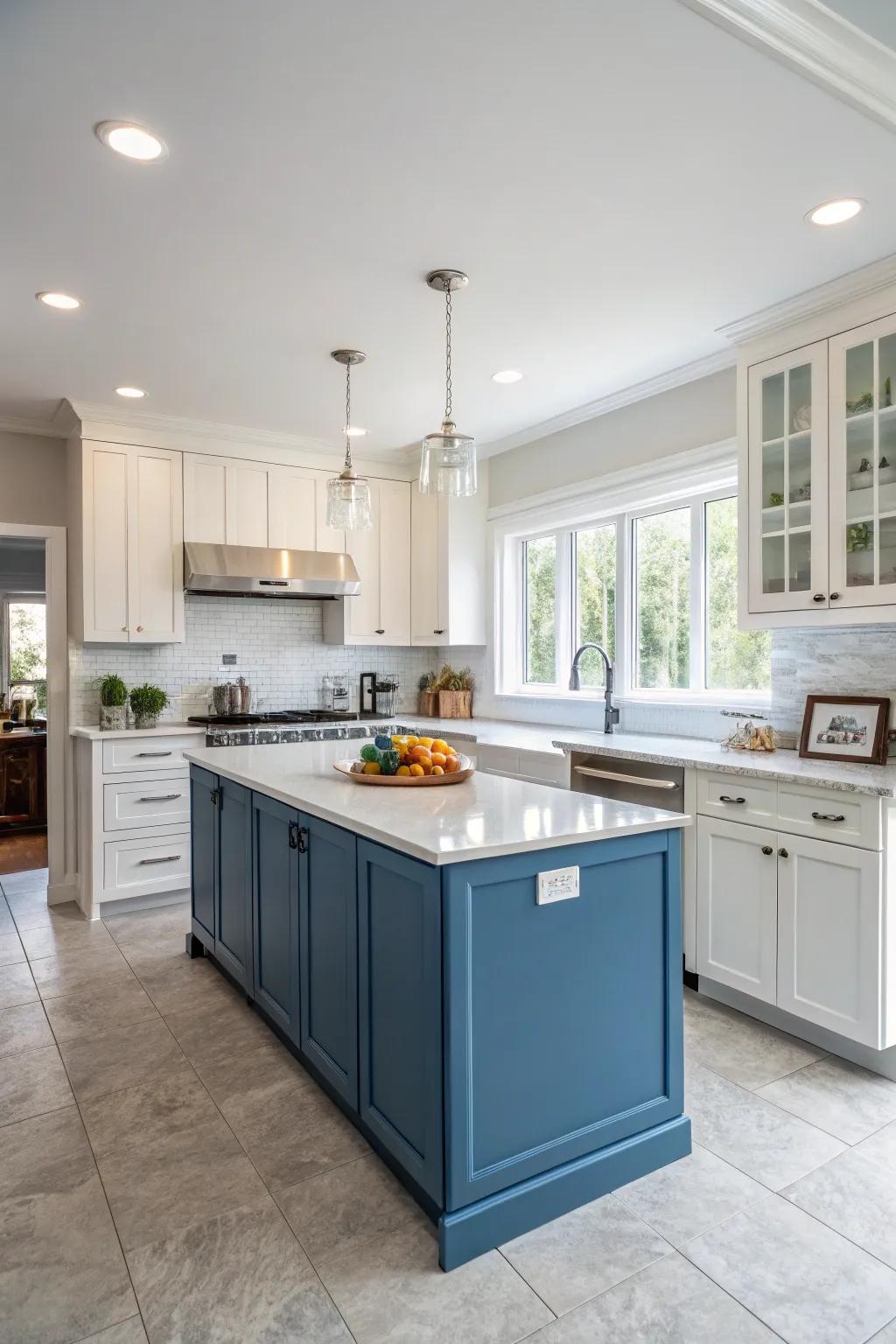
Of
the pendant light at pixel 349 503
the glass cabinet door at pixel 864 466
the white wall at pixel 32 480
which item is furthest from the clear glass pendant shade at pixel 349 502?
the white wall at pixel 32 480

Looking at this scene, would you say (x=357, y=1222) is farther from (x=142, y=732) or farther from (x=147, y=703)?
(x=147, y=703)

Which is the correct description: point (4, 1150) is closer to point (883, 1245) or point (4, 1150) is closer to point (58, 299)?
point (883, 1245)

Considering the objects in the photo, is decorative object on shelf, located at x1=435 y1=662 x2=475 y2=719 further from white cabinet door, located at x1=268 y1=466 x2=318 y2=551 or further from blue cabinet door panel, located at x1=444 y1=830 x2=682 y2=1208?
blue cabinet door panel, located at x1=444 y1=830 x2=682 y2=1208

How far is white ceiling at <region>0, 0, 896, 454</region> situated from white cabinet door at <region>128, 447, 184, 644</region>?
2.90 feet

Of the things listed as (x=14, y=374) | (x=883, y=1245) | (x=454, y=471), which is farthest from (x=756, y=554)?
(x=14, y=374)

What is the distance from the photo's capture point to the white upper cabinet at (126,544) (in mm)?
4504

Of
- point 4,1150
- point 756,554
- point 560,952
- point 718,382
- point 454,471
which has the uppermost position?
point 718,382

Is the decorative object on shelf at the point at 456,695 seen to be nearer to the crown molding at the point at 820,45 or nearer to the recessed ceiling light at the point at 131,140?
the recessed ceiling light at the point at 131,140

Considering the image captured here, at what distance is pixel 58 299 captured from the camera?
3113 mm

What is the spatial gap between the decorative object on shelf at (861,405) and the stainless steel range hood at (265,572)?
10.2 ft

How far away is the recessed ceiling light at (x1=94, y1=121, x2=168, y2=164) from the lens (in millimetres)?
2078

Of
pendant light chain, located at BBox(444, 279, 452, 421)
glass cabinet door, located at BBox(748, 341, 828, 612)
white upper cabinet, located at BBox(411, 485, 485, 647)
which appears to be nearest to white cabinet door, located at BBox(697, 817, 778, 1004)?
glass cabinet door, located at BBox(748, 341, 828, 612)

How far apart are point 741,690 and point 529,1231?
2609 millimetres

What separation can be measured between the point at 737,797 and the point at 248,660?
3380 mm
